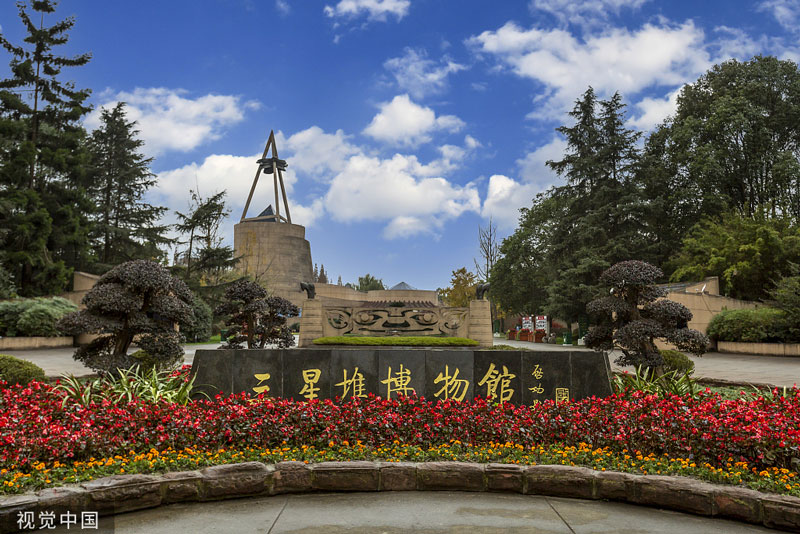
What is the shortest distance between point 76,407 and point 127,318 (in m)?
2.95

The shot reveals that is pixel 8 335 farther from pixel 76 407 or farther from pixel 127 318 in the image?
pixel 76 407

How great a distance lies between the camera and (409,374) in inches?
272

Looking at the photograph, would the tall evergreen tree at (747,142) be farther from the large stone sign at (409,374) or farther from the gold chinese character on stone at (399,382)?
the gold chinese character on stone at (399,382)

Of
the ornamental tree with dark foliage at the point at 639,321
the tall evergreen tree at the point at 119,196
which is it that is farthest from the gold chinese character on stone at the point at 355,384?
the tall evergreen tree at the point at 119,196

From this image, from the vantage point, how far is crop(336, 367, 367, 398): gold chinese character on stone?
686 centimetres

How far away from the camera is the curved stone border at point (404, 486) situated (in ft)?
13.0

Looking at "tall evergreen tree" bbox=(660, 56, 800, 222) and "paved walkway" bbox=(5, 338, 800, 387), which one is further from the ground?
"tall evergreen tree" bbox=(660, 56, 800, 222)

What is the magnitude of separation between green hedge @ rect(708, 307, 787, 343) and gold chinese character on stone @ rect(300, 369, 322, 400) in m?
17.4

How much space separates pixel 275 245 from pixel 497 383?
43990 millimetres

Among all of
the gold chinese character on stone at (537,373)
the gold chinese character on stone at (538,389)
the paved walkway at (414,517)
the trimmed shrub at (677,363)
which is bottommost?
the paved walkway at (414,517)

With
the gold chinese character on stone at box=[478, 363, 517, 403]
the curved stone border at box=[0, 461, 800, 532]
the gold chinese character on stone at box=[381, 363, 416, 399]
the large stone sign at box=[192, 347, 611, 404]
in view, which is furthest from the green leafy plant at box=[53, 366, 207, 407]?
the gold chinese character on stone at box=[478, 363, 517, 403]

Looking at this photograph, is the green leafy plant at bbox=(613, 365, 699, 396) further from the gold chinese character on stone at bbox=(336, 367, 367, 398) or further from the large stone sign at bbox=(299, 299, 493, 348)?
the large stone sign at bbox=(299, 299, 493, 348)

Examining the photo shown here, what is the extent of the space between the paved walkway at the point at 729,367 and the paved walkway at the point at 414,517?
6.93m

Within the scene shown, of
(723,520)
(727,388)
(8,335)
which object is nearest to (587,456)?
(723,520)
